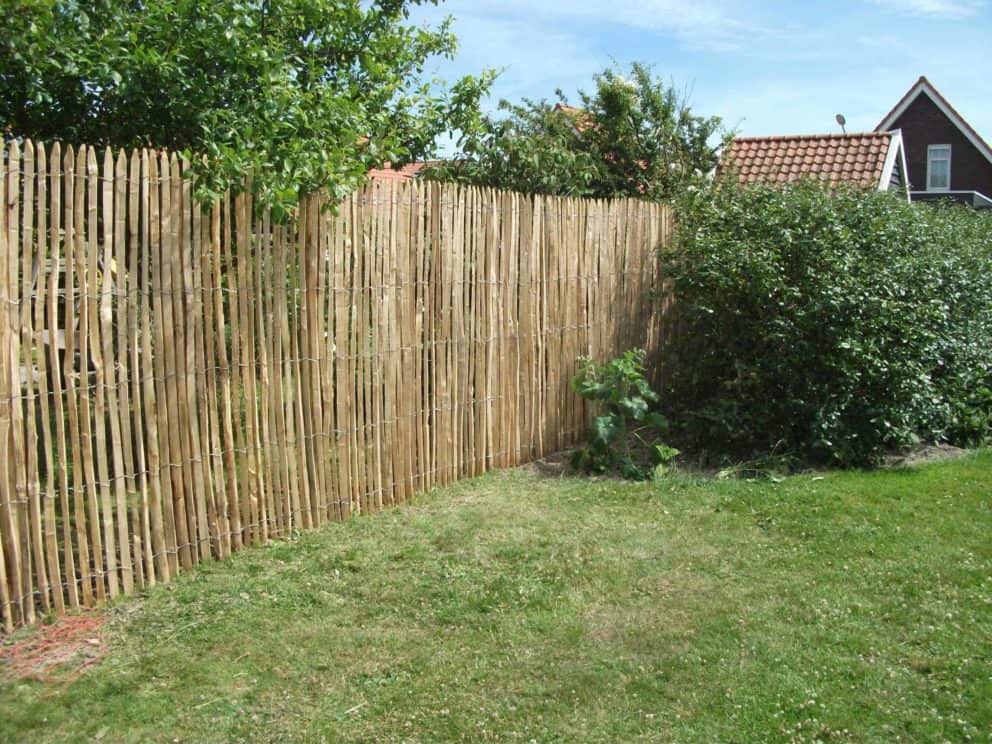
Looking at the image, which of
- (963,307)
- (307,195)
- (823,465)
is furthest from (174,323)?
(963,307)

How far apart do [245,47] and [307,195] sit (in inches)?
44.7

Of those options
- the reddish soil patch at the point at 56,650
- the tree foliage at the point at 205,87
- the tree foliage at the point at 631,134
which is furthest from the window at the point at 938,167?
the reddish soil patch at the point at 56,650

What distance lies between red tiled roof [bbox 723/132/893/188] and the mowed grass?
9.84m

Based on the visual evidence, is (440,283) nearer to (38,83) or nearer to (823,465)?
(38,83)

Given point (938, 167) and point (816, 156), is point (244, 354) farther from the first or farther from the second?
point (938, 167)

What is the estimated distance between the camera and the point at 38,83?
543cm

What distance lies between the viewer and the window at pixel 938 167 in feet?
99.1

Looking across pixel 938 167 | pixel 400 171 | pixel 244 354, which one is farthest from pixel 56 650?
pixel 938 167

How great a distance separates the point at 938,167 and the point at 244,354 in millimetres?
30781

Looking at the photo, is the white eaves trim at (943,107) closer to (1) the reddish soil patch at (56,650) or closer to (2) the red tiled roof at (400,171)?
(2) the red tiled roof at (400,171)

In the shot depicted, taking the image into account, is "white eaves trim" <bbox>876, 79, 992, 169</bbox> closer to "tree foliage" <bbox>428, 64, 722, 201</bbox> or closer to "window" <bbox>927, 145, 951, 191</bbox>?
"window" <bbox>927, 145, 951, 191</bbox>

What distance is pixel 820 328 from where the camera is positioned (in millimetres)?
7176

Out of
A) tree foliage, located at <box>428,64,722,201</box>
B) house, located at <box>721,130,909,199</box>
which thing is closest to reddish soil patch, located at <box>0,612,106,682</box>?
tree foliage, located at <box>428,64,722,201</box>

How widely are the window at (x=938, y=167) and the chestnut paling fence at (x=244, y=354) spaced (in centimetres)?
2692
